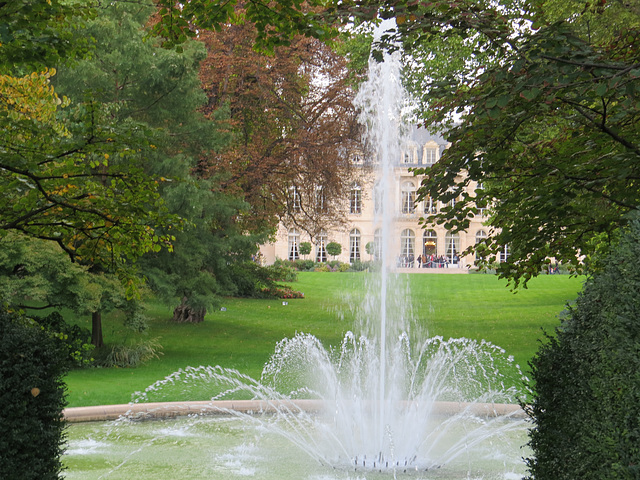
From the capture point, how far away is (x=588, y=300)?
170 inches

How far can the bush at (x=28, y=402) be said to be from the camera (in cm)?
438

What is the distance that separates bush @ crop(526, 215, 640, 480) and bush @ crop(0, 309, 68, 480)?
3387 mm

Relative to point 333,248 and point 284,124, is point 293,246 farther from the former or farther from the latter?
point 284,124

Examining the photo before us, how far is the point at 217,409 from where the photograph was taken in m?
9.51

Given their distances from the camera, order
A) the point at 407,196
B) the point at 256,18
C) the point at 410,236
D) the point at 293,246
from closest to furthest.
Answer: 1. the point at 256,18
2. the point at 293,246
3. the point at 407,196
4. the point at 410,236

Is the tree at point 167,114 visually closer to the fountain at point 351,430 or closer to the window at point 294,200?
the fountain at point 351,430

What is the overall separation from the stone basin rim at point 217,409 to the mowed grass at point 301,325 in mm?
939

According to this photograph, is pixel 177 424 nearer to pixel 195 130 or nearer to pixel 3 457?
pixel 3 457

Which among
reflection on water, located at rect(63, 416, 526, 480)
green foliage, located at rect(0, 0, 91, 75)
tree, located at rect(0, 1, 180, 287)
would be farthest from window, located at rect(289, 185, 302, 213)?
green foliage, located at rect(0, 0, 91, 75)

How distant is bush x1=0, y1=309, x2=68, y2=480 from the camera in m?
4.38

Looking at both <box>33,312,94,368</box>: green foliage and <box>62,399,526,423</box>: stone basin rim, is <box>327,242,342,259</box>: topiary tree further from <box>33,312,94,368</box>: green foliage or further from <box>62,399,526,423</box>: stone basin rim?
<box>62,399,526,423</box>: stone basin rim

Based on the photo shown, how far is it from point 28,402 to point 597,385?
11.7 feet

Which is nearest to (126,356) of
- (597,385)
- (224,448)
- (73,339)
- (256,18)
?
(73,339)

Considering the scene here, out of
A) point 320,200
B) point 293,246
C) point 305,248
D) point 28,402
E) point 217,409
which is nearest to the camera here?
point 28,402
